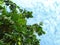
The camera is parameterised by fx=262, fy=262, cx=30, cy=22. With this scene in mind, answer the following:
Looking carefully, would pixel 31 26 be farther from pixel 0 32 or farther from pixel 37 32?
pixel 0 32

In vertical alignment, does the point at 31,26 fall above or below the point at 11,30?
above

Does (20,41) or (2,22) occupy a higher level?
(2,22)

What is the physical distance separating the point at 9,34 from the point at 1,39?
53 cm

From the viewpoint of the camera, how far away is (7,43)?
1231 cm

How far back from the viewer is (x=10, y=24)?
1279 cm

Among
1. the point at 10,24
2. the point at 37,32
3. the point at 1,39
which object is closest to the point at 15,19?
the point at 10,24

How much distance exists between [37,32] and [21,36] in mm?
1836

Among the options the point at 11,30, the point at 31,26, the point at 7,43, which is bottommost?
the point at 7,43

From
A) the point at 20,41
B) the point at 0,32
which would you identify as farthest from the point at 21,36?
the point at 0,32

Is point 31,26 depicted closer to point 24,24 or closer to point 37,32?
point 37,32

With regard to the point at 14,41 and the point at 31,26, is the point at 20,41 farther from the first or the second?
the point at 31,26

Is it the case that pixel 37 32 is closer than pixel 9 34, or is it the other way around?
pixel 9 34

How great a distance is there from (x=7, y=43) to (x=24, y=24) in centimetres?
131

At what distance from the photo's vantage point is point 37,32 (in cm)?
1423
